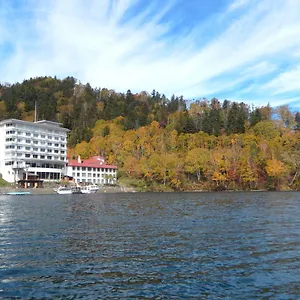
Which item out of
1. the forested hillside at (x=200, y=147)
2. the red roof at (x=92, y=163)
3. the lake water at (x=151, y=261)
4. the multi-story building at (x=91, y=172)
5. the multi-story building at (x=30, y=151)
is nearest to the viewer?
the lake water at (x=151, y=261)

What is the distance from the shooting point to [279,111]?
178 meters

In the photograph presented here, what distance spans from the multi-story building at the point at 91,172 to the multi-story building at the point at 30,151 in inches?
197

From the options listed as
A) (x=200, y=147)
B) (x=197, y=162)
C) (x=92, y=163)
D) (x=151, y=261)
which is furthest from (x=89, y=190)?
(x=151, y=261)

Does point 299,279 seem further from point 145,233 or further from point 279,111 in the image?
point 279,111

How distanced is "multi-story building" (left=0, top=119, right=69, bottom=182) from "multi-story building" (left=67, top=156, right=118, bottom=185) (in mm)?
4992

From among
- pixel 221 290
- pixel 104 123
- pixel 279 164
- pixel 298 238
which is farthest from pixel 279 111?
pixel 221 290

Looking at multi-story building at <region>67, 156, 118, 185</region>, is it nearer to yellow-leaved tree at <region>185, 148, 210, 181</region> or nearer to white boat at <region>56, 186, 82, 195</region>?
white boat at <region>56, 186, 82, 195</region>

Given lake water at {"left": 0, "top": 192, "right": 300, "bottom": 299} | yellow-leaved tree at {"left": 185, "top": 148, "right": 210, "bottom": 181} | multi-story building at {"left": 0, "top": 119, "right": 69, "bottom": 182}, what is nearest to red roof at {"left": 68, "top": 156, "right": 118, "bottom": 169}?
multi-story building at {"left": 0, "top": 119, "right": 69, "bottom": 182}

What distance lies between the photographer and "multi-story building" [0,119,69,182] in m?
123

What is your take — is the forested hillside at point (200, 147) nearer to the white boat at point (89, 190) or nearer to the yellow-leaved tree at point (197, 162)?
the yellow-leaved tree at point (197, 162)

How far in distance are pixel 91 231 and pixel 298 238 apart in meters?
14.4

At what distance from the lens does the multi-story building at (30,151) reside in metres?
123

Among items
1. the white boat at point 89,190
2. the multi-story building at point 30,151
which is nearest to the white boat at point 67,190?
the white boat at point 89,190

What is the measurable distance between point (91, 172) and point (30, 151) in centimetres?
2284
